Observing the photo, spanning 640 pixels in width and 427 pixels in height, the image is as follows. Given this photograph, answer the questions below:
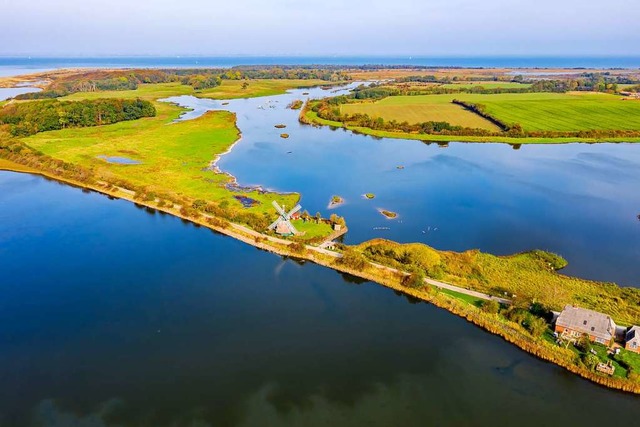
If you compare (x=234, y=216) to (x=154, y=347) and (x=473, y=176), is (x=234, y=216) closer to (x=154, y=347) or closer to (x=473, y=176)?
(x=154, y=347)

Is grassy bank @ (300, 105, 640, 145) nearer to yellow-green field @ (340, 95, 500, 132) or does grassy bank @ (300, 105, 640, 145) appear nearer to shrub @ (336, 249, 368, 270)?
yellow-green field @ (340, 95, 500, 132)

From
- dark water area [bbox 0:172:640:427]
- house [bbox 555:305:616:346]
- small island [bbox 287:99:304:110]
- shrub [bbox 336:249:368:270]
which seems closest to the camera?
dark water area [bbox 0:172:640:427]

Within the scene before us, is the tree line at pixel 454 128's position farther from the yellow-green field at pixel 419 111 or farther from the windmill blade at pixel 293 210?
the windmill blade at pixel 293 210

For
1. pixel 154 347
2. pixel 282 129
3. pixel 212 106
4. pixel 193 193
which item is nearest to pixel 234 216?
pixel 193 193

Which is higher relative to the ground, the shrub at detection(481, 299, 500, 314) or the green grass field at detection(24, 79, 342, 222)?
the green grass field at detection(24, 79, 342, 222)

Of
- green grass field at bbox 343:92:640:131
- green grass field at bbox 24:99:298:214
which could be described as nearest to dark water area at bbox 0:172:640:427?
green grass field at bbox 24:99:298:214

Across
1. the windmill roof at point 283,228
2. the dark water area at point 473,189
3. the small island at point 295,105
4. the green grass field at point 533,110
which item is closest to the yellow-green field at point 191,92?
the small island at point 295,105
